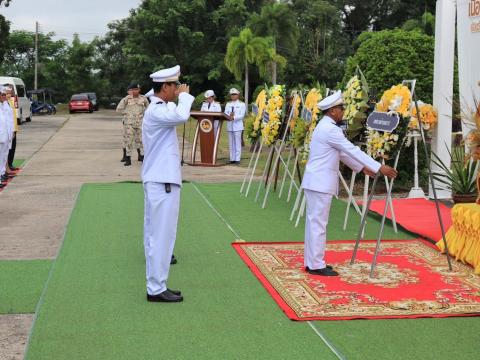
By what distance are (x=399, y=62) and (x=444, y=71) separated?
1436 millimetres

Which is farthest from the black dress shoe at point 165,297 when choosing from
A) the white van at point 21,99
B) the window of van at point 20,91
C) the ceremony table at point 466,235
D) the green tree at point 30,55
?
the green tree at point 30,55

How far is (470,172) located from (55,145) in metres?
16.5

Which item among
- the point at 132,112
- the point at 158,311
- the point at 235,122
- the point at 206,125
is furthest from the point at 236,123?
the point at 158,311

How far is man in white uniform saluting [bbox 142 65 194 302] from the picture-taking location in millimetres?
5895

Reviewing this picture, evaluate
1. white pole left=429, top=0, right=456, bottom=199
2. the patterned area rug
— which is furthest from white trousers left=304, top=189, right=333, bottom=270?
white pole left=429, top=0, right=456, bottom=199

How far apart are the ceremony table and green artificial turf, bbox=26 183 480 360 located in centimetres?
174

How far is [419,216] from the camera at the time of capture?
9914 mm

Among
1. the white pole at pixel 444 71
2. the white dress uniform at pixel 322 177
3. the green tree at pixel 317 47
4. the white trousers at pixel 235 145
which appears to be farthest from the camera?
the green tree at pixel 317 47

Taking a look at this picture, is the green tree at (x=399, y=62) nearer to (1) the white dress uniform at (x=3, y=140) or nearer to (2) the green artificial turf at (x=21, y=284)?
(1) the white dress uniform at (x=3, y=140)

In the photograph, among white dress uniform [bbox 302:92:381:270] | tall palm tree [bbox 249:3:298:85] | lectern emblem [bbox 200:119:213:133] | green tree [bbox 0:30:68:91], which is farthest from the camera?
green tree [bbox 0:30:68:91]

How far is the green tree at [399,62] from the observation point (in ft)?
41.1

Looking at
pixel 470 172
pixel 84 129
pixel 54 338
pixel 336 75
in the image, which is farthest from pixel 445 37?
pixel 336 75

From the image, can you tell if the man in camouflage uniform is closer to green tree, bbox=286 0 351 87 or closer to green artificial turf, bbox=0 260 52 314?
green artificial turf, bbox=0 260 52 314

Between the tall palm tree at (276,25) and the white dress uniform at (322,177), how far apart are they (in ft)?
127
